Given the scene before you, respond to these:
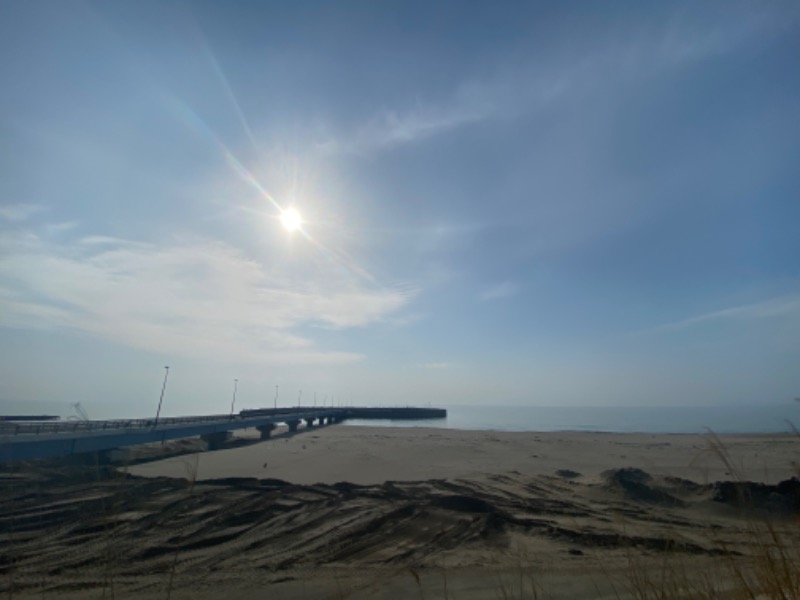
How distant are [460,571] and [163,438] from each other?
34446 millimetres

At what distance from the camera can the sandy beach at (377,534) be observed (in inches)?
308

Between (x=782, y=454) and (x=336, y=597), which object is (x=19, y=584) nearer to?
(x=336, y=597)

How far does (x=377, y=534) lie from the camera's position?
36.6 feet

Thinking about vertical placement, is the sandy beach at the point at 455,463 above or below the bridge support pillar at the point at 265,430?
below

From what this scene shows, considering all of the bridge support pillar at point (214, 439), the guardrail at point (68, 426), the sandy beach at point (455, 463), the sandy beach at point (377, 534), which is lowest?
the sandy beach at point (377, 534)

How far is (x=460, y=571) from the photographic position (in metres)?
8.81

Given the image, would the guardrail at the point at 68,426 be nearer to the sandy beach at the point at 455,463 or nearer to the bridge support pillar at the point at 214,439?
the bridge support pillar at the point at 214,439

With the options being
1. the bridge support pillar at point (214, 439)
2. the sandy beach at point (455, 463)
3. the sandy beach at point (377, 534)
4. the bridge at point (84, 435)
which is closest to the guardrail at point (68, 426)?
the bridge at point (84, 435)

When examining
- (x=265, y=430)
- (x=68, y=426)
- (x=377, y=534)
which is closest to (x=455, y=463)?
(x=377, y=534)

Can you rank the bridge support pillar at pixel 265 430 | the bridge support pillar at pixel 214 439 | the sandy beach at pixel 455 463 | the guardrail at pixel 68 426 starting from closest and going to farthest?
the sandy beach at pixel 455 463 → the guardrail at pixel 68 426 → the bridge support pillar at pixel 214 439 → the bridge support pillar at pixel 265 430

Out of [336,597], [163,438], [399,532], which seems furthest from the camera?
[163,438]

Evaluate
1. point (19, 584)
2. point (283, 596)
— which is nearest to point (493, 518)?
point (283, 596)

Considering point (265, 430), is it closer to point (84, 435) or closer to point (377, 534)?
point (84, 435)

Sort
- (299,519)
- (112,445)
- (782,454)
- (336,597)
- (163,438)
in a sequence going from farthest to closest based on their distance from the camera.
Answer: (163,438) → (782,454) → (112,445) → (299,519) → (336,597)
